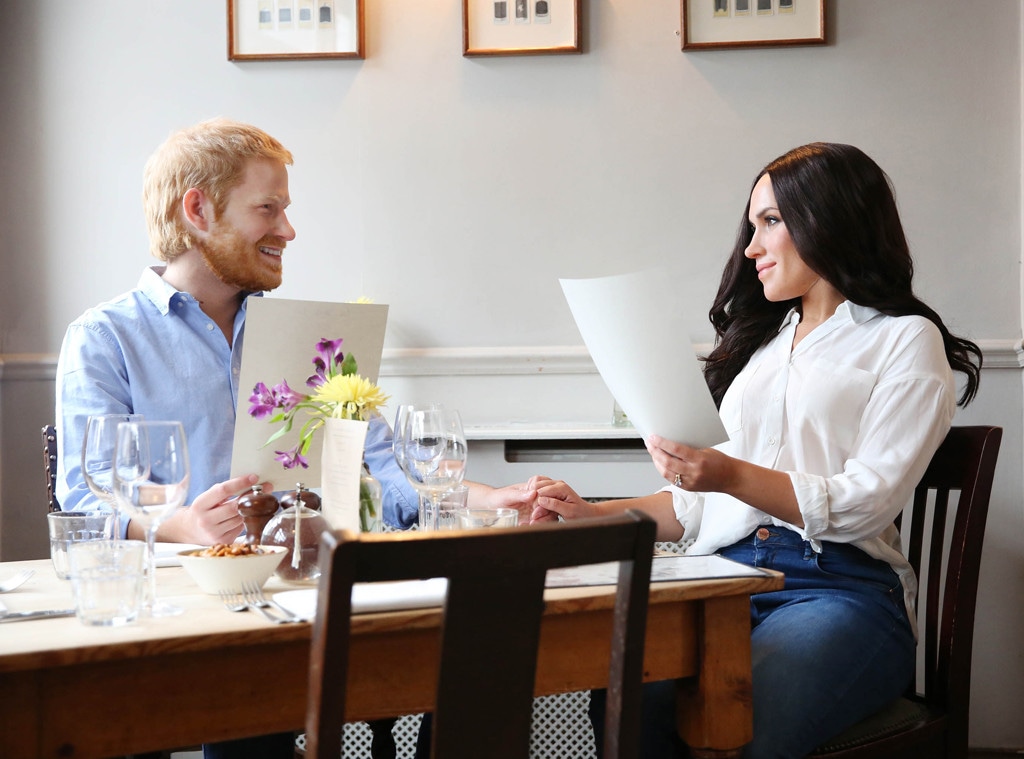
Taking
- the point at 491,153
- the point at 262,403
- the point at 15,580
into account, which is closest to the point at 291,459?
the point at 262,403

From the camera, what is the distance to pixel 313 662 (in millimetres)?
813

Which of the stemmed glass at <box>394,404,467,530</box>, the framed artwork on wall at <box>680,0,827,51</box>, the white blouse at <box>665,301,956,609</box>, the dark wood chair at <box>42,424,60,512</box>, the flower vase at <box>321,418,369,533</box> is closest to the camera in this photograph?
the flower vase at <box>321,418,369,533</box>

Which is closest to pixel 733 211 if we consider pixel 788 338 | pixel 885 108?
pixel 885 108

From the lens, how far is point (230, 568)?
1.10m

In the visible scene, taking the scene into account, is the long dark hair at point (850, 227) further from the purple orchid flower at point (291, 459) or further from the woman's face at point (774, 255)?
the purple orchid flower at point (291, 459)

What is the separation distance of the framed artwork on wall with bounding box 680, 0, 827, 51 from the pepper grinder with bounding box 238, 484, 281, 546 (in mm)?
1841

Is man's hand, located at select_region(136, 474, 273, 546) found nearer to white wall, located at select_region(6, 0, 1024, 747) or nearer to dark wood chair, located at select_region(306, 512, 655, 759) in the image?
dark wood chair, located at select_region(306, 512, 655, 759)

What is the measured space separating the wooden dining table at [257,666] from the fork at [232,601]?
1cm

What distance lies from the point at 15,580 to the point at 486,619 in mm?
700

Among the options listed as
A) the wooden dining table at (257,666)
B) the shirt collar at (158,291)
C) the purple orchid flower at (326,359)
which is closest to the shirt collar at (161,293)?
the shirt collar at (158,291)

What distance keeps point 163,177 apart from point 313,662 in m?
1.41

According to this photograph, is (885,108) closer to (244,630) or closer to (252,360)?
(252,360)

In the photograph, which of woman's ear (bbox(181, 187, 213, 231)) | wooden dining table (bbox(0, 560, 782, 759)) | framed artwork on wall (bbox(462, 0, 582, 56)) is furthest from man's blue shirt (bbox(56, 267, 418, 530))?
framed artwork on wall (bbox(462, 0, 582, 56))

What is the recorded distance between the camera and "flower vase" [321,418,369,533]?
121 cm
